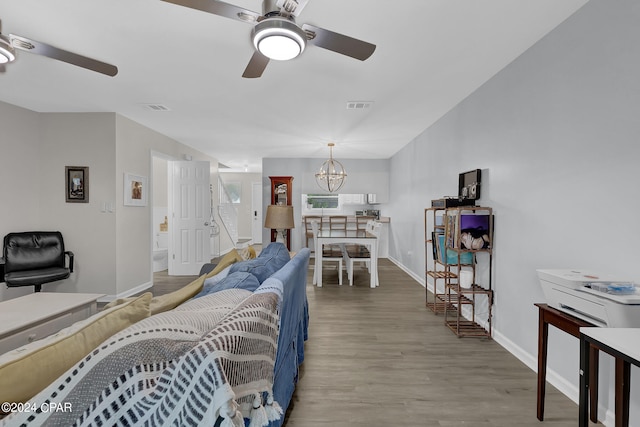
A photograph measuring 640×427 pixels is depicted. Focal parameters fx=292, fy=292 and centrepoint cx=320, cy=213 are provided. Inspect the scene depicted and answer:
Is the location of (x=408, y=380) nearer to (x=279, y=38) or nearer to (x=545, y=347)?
(x=545, y=347)

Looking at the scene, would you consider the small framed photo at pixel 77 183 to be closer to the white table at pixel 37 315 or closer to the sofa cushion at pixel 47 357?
the white table at pixel 37 315

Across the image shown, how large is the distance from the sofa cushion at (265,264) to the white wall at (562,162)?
6.44ft

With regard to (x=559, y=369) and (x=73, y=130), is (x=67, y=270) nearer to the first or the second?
(x=73, y=130)

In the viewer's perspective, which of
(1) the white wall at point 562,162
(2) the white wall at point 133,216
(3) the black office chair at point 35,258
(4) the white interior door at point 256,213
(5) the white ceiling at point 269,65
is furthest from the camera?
(4) the white interior door at point 256,213

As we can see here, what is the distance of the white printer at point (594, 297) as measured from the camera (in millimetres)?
1262

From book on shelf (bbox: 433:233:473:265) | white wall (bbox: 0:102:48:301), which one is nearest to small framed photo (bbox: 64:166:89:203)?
white wall (bbox: 0:102:48:301)

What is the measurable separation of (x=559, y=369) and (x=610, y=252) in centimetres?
93

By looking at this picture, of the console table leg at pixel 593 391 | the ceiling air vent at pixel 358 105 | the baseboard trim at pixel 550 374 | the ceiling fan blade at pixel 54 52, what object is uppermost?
the ceiling air vent at pixel 358 105

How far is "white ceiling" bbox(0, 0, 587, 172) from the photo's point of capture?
6.40ft

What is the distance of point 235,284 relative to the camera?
1509mm

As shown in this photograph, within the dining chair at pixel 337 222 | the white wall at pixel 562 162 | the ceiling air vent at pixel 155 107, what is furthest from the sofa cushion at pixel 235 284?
the dining chair at pixel 337 222

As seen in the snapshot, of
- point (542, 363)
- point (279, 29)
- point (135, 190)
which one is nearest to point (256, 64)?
point (279, 29)

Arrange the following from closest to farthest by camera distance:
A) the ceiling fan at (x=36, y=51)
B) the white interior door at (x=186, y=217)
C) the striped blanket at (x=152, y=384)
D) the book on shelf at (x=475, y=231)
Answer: the striped blanket at (x=152, y=384) < the ceiling fan at (x=36, y=51) < the book on shelf at (x=475, y=231) < the white interior door at (x=186, y=217)

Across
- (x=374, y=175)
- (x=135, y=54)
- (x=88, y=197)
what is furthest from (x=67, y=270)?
(x=374, y=175)
